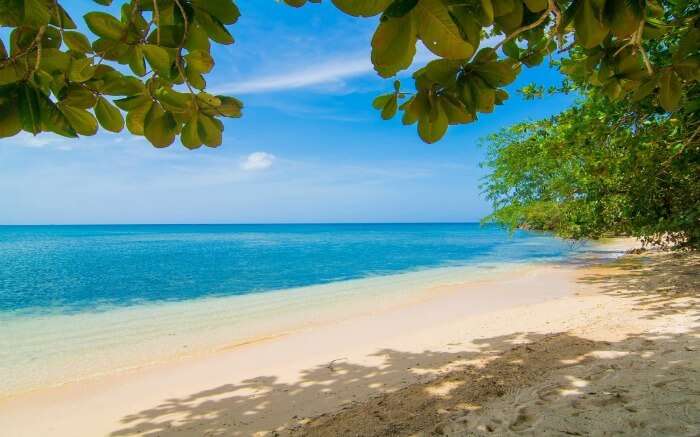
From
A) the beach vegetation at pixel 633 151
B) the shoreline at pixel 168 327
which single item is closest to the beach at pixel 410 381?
the shoreline at pixel 168 327

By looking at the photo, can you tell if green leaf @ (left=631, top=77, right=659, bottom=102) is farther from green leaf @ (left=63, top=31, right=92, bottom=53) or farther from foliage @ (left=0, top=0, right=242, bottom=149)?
green leaf @ (left=63, top=31, right=92, bottom=53)

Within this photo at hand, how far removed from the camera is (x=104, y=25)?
96 cm

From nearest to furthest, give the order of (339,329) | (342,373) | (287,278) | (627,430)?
(627,430), (342,373), (339,329), (287,278)

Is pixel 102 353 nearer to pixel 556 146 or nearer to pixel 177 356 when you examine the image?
pixel 177 356

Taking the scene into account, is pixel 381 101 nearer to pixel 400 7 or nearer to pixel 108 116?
pixel 400 7

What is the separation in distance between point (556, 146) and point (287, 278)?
526 inches

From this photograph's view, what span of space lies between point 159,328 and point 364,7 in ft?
31.6

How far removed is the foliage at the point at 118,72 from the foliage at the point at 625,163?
2.23 meters

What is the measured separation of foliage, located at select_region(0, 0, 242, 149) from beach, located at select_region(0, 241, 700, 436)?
108 inches

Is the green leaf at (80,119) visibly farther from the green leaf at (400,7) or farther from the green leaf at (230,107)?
the green leaf at (400,7)

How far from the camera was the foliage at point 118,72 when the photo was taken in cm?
94

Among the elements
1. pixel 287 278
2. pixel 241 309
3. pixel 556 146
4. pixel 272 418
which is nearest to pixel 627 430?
pixel 272 418

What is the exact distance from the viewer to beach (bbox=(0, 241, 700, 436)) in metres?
3.03

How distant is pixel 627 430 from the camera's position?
8.12ft
